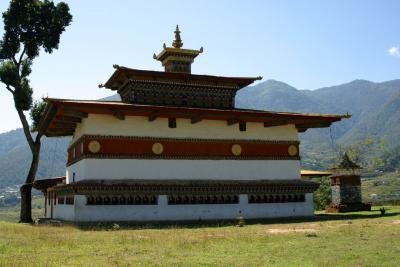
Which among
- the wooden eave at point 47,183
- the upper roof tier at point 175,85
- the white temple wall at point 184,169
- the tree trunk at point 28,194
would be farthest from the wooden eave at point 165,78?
the wooden eave at point 47,183

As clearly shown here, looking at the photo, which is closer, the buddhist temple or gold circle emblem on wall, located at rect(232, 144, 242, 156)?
the buddhist temple

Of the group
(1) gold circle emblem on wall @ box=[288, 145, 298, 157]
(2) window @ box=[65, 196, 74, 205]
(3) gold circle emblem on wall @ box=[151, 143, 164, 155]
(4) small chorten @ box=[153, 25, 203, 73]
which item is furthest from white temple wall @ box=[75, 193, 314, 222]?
(4) small chorten @ box=[153, 25, 203, 73]

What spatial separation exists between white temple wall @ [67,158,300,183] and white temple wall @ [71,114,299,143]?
1.42 meters

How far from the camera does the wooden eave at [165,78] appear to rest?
27322mm

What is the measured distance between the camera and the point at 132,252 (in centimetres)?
1255

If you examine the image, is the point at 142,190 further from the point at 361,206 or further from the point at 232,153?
the point at 361,206

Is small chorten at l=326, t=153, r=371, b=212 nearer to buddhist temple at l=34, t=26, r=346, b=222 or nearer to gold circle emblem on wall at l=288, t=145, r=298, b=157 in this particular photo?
buddhist temple at l=34, t=26, r=346, b=222

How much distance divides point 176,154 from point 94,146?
14.5ft

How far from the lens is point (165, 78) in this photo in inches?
1112

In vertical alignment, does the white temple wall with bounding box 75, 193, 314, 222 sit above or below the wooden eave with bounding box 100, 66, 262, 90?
below

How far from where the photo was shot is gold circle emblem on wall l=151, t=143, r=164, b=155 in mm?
25172

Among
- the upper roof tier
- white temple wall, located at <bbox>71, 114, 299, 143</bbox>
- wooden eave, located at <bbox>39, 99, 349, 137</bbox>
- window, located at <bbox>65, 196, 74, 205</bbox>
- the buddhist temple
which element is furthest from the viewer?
the upper roof tier

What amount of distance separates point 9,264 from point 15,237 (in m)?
6.68

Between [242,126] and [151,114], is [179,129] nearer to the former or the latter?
[151,114]
